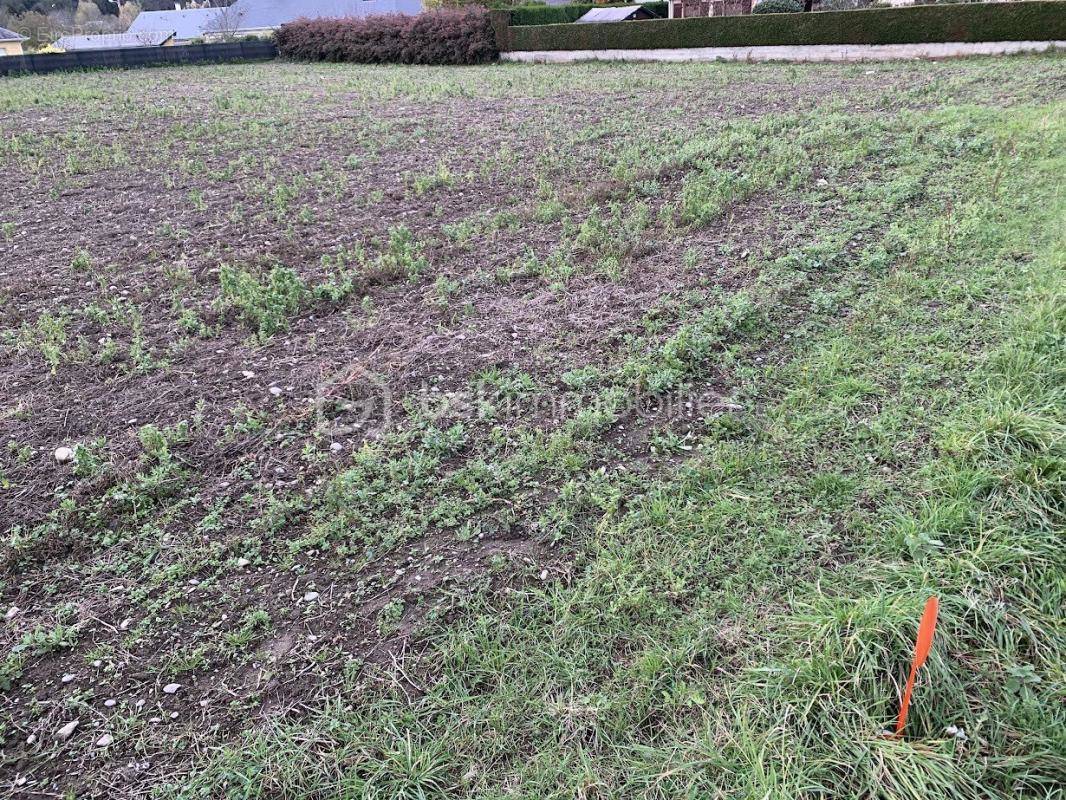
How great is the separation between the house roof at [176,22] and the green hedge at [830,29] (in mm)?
35225

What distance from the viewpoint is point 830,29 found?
15.4 meters

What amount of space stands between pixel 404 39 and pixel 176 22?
112 feet

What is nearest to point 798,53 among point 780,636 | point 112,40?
point 780,636

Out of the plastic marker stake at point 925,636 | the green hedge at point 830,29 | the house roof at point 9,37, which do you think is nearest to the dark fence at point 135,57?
the green hedge at point 830,29

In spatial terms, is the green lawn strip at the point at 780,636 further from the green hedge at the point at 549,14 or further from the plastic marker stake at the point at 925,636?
the green hedge at the point at 549,14

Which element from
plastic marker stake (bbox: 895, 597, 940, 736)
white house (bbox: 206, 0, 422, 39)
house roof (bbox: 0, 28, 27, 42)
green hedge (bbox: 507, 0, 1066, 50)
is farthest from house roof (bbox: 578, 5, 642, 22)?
house roof (bbox: 0, 28, 27, 42)

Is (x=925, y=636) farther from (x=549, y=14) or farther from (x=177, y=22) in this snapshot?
(x=177, y=22)

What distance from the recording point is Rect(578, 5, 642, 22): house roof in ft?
76.0

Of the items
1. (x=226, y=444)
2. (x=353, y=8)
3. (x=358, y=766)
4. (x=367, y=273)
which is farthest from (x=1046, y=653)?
(x=353, y=8)

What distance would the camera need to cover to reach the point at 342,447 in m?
3.04

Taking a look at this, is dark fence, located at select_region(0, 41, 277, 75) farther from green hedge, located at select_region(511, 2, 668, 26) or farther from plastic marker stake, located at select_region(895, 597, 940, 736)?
plastic marker stake, located at select_region(895, 597, 940, 736)

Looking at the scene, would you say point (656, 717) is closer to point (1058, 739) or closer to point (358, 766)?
point (358, 766)

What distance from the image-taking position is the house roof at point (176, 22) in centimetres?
4400

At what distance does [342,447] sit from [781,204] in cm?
450
